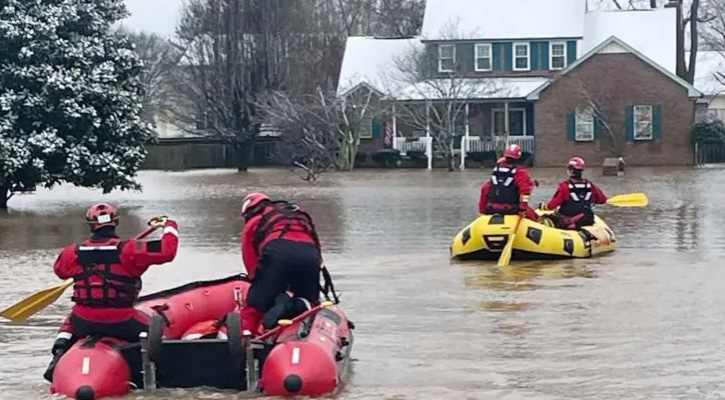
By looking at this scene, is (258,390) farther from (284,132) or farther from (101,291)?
(284,132)

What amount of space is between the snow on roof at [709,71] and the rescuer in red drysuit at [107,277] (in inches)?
2350

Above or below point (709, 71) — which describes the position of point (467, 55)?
above

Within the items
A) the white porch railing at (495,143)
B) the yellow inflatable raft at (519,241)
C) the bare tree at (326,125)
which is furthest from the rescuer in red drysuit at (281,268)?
the white porch railing at (495,143)

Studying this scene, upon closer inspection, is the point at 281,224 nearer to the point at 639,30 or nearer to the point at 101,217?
the point at 101,217

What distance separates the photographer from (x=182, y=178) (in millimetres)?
51781

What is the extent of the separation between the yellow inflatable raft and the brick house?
3556cm

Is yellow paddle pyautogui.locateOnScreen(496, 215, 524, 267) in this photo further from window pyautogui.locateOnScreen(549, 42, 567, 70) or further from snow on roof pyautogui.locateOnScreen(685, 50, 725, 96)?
A: snow on roof pyautogui.locateOnScreen(685, 50, 725, 96)

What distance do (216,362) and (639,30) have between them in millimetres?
51587

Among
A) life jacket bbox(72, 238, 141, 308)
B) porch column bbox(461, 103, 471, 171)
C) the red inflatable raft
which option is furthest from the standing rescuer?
porch column bbox(461, 103, 471, 171)

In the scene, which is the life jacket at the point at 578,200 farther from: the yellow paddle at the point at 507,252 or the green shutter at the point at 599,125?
the green shutter at the point at 599,125

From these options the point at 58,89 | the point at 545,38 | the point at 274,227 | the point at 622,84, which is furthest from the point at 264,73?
the point at 274,227

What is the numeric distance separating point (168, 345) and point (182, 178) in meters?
42.8

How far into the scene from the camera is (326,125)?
55.2 meters

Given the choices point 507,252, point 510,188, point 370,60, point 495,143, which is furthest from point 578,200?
point 370,60
